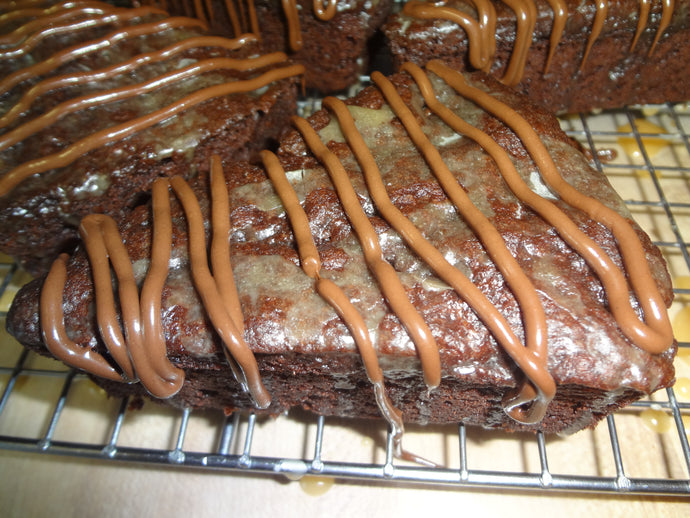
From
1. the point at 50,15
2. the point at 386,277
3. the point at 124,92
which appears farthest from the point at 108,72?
the point at 386,277

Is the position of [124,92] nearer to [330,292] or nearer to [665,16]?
[330,292]

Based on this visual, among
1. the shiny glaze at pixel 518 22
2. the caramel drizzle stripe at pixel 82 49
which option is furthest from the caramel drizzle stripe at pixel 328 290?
the shiny glaze at pixel 518 22

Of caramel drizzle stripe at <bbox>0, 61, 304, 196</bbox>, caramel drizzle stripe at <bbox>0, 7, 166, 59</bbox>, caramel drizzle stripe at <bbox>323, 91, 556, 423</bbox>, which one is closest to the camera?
caramel drizzle stripe at <bbox>323, 91, 556, 423</bbox>

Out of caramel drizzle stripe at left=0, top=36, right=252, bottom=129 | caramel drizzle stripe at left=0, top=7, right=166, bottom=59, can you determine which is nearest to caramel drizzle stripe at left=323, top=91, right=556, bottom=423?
caramel drizzle stripe at left=0, top=36, right=252, bottom=129

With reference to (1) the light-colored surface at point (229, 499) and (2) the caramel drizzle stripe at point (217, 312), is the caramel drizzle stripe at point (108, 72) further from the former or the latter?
(1) the light-colored surface at point (229, 499)

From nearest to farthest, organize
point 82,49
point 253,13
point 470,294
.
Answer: point 470,294, point 82,49, point 253,13

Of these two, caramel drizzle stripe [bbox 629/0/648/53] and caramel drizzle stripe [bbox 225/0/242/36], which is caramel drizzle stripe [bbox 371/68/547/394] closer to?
caramel drizzle stripe [bbox 225/0/242/36]

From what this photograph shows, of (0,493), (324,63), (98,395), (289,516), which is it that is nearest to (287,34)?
(324,63)
